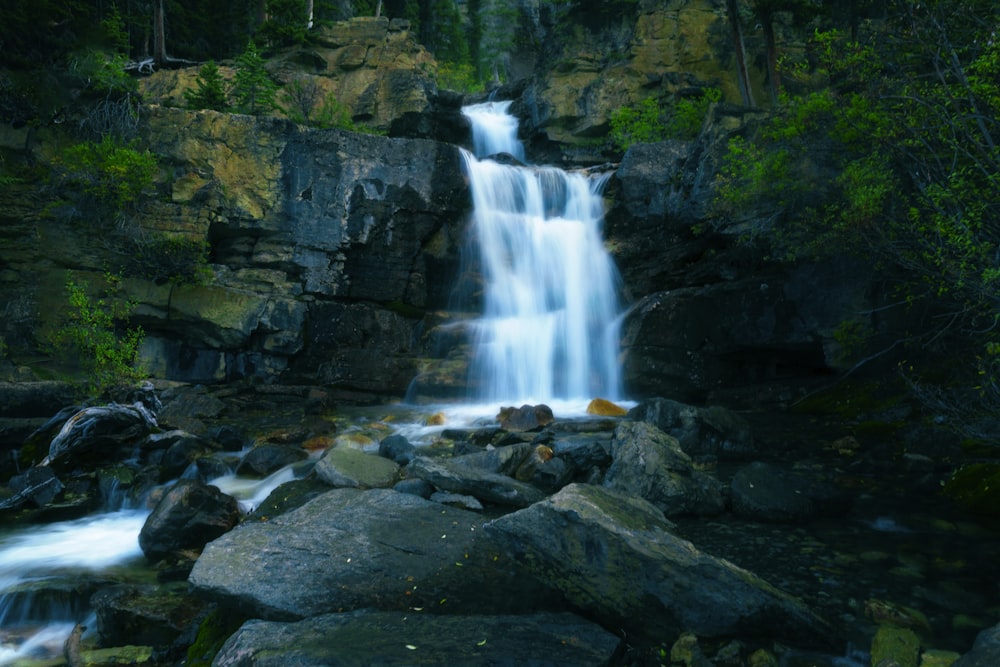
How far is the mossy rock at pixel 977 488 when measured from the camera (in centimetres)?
792

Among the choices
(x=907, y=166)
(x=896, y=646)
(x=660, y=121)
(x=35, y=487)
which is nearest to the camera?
(x=896, y=646)

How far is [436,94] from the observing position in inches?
1114

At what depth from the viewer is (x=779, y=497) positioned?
7.98 metres

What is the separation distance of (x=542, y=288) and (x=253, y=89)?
13941 millimetres

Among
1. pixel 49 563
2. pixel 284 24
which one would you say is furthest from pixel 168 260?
pixel 284 24

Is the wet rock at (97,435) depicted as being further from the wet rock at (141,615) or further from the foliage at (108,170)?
the foliage at (108,170)

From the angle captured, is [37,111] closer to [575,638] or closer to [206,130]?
[206,130]

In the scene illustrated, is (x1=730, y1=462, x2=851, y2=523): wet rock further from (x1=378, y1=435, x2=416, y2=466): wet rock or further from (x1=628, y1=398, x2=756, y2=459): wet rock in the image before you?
(x1=378, y1=435, x2=416, y2=466): wet rock

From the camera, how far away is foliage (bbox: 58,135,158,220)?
16.9 metres

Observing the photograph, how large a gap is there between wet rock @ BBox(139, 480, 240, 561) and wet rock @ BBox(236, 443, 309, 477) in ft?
8.64

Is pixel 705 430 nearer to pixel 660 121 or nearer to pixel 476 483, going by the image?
pixel 476 483

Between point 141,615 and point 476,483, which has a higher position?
point 476,483

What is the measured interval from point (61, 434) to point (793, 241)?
1765 cm

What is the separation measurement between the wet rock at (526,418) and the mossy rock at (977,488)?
7952 millimetres
